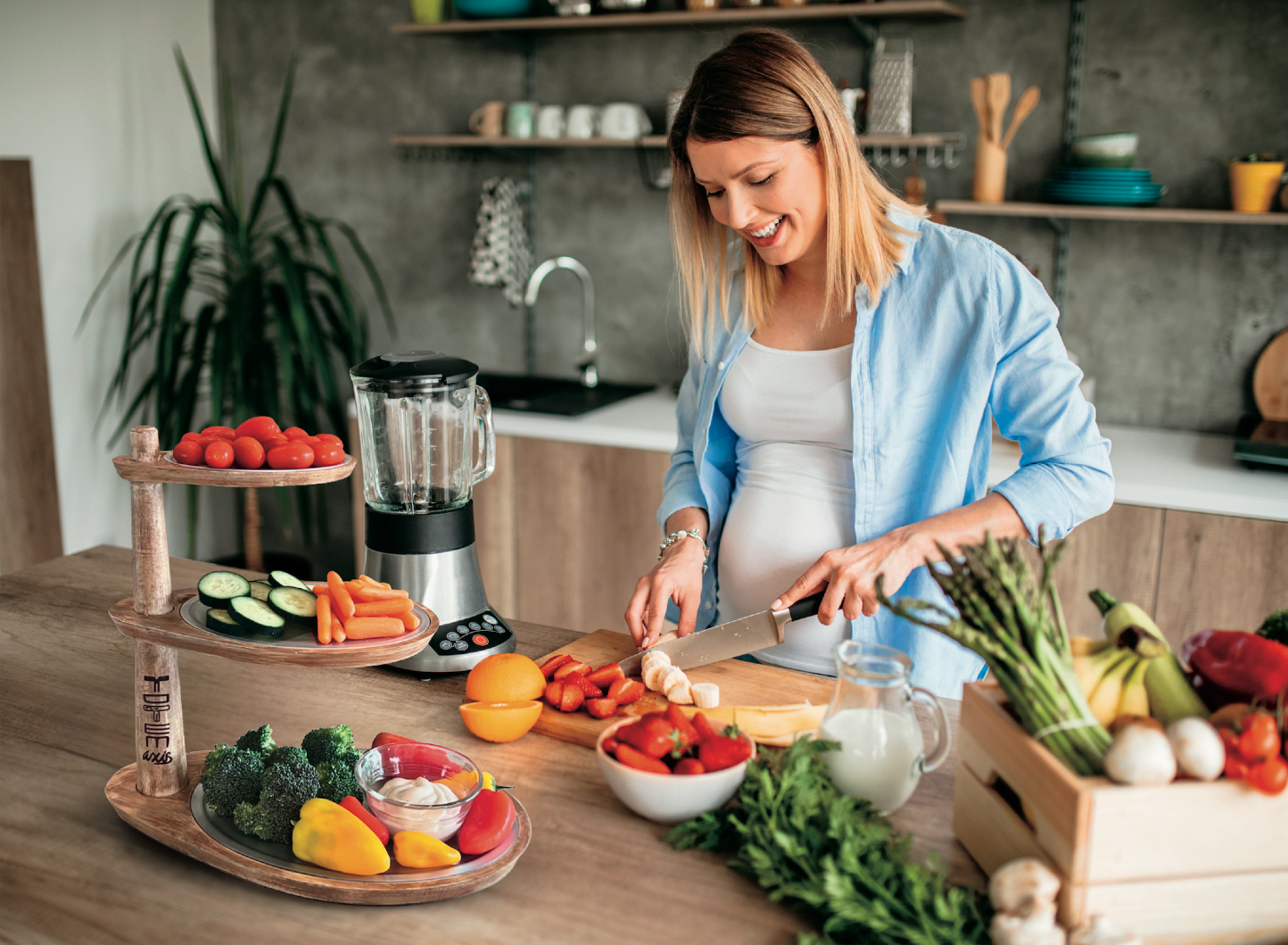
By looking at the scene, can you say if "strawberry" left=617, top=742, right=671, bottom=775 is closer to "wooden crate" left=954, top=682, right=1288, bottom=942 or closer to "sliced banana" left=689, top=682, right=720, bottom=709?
"sliced banana" left=689, top=682, right=720, bottom=709

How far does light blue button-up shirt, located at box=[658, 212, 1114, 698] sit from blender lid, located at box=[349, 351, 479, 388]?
0.47 meters

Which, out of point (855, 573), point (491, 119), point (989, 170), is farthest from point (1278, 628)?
point (491, 119)

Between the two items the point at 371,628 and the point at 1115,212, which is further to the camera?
the point at 1115,212

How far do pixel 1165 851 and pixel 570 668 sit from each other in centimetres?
72

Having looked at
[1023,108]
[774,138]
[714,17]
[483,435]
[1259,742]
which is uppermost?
[714,17]

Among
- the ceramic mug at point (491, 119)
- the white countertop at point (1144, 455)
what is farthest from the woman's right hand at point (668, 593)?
the ceramic mug at point (491, 119)

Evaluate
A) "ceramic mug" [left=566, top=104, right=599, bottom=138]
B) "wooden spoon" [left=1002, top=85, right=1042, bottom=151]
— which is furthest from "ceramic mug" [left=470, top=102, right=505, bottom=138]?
"wooden spoon" [left=1002, top=85, right=1042, bottom=151]

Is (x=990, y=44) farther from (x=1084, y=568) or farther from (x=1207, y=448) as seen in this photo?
(x=1084, y=568)

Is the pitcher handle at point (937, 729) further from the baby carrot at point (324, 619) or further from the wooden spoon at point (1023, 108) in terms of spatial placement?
the wooden spoon at point (1023, 108)

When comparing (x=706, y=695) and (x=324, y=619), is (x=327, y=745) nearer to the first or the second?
(x=324, y=619)

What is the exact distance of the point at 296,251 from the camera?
13.0 ft

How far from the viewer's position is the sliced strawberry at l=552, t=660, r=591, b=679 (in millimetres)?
1355

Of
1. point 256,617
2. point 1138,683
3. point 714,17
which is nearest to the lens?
point 1138,683

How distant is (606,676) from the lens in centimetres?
135
